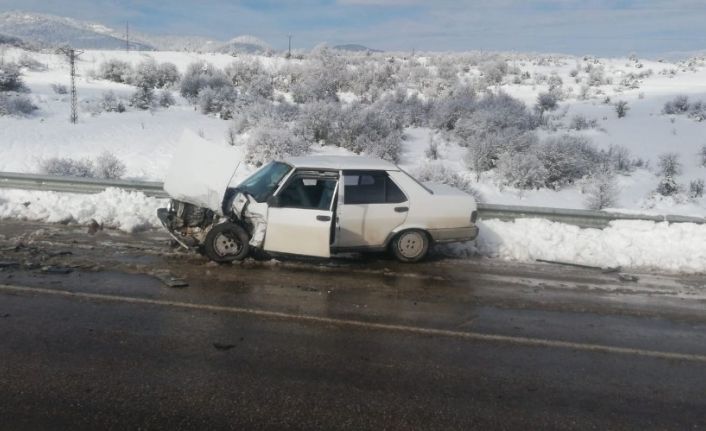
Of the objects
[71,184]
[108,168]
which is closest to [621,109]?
[108,168]

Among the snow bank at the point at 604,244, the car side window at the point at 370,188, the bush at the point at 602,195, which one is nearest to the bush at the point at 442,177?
the bush at the point at 602,195

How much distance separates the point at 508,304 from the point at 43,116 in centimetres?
2049

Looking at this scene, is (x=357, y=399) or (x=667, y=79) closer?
(x=357, y=399)

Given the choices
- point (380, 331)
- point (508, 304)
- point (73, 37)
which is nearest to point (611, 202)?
point (508, 304)

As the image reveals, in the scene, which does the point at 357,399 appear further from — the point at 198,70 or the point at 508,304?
the point at 198,70

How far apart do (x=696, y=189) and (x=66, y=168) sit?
651 inches

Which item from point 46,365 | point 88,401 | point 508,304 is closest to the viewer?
point 88,401

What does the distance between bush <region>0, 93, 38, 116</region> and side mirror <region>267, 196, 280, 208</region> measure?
17.7m

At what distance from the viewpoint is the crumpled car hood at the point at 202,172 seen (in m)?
8.52

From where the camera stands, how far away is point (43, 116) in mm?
22531

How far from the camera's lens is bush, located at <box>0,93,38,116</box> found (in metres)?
22.0

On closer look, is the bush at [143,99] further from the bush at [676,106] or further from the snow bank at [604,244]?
the bush at [676,106]

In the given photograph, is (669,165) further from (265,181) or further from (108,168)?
(108,168)

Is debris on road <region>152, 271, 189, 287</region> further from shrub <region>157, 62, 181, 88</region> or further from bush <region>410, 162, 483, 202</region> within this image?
shrub <region>157, 62, 181, 88</region>
